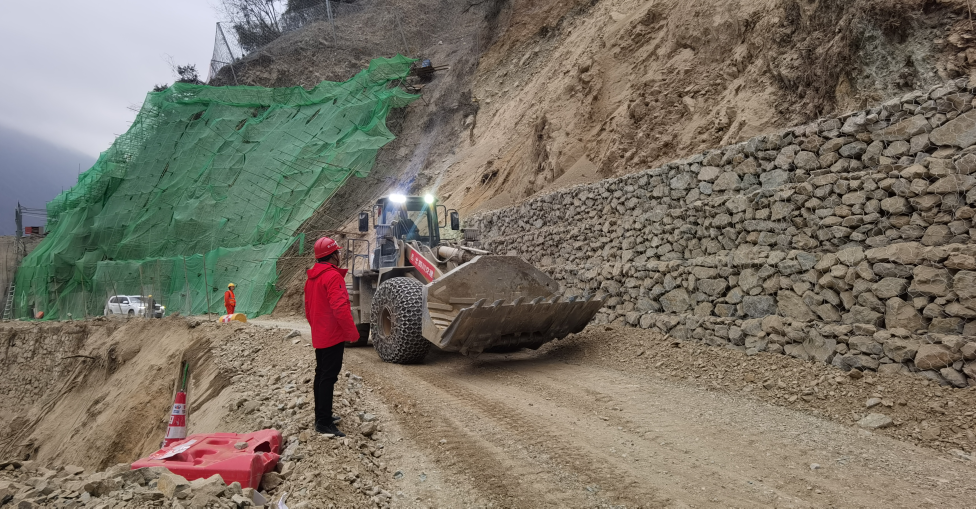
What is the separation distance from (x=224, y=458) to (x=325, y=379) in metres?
0.87

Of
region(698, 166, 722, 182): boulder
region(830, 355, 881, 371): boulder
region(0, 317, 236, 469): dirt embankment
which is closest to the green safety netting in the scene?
region(0, 317, 236, 469): dirt embankment

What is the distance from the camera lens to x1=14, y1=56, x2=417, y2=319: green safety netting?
825 inches

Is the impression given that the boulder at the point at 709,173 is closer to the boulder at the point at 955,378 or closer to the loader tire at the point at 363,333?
A: the boulder at the point at 955,378

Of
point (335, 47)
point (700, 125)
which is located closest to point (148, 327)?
point (700, 125)

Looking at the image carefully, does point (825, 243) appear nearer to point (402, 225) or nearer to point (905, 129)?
point (905, 129)

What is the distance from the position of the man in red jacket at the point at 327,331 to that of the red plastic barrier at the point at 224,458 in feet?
1.36

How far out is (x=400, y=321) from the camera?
25.8 ft

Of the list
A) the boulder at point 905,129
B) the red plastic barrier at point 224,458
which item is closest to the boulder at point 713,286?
the boulder at point 905,129

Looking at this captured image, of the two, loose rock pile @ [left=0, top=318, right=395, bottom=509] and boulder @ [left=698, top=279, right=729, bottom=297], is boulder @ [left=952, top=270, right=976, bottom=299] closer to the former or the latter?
boulder @ [left=698, top=279, right=729, bottom=297]

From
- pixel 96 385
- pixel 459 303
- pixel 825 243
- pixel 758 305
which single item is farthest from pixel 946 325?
pixel 96 385

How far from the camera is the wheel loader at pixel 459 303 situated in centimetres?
714

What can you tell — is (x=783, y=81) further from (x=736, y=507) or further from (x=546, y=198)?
(x=736, y=507)

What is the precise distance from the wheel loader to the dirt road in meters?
0.87

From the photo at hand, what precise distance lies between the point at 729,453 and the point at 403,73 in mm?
26233
